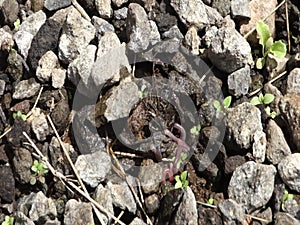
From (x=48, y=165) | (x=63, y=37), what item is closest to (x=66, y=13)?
(x=63, y=37)

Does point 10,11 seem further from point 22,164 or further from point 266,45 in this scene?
point 266,45

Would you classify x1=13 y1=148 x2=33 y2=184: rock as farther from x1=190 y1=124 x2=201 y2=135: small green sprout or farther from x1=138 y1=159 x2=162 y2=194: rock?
x1=190 y1=124 x2=201 y2=135: small green sprout

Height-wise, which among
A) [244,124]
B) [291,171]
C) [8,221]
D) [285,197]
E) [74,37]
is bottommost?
[8,221]

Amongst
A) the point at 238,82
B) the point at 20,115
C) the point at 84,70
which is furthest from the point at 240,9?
the point at 20,115

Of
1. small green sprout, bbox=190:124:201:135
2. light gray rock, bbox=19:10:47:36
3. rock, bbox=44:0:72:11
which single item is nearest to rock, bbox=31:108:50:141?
light gray rock, bbox=19:10:47:36

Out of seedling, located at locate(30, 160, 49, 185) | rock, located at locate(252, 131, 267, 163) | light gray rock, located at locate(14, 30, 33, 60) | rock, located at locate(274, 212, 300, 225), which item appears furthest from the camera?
light gray rock, located at locate(14, 30, 33, 60)
